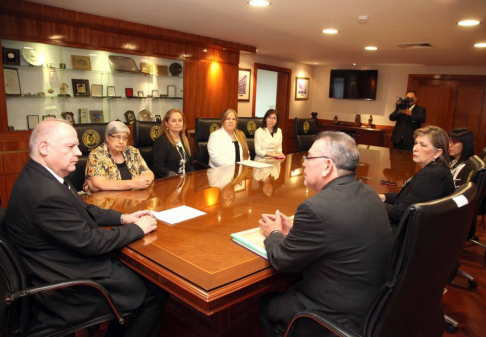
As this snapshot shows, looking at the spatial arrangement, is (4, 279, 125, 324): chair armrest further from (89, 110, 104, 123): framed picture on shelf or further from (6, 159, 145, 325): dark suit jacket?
(89, 110, 104, 123): framed picture on shelf

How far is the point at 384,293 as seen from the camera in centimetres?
113

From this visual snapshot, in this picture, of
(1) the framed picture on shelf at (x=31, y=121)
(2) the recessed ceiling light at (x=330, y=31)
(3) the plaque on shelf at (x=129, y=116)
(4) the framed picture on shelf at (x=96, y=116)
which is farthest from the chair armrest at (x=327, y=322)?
(3) the plaque on shelf at (x=129, y=116)

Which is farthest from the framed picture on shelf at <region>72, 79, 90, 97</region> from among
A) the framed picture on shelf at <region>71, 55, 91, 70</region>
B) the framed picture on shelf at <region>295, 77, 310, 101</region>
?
the framed picture on shelf at <region>295, 77, 310, 101</region>

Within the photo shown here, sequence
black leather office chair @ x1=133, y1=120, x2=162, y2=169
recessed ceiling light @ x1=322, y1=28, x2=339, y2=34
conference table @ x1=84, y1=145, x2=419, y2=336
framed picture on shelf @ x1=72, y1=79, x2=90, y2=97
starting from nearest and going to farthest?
conference table @ x1=84, y1=145, x2=419, y2=336, black leather office chair @ x1=133, y1=120, x2=162, y2=169, recessed ceiling light @ x1=322, y1=28, x2=339, y2=34, framed picture on shelf @ x1=72, y1=79, x2=90, y2=97

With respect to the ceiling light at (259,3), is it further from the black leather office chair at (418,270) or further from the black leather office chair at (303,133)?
the black leather office chair at (418,270)

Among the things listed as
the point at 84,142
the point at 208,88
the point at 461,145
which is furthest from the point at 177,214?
the point at 208,88

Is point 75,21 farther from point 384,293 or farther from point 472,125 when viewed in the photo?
point 472,125

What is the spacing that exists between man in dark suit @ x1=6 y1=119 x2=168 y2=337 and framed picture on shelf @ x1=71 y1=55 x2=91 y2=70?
318 cm

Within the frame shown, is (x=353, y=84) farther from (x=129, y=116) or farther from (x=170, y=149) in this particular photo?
(x=170, y=149)

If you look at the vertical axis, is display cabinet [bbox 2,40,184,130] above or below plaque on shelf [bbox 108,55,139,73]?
below

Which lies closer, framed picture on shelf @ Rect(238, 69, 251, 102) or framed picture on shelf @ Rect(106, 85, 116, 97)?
framed picture on shelf @ Rect(106, 85, 116, 97)

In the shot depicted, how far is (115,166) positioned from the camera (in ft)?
8.29

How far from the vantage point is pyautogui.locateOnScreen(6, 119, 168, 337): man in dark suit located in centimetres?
138

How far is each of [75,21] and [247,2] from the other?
193 centimetres
